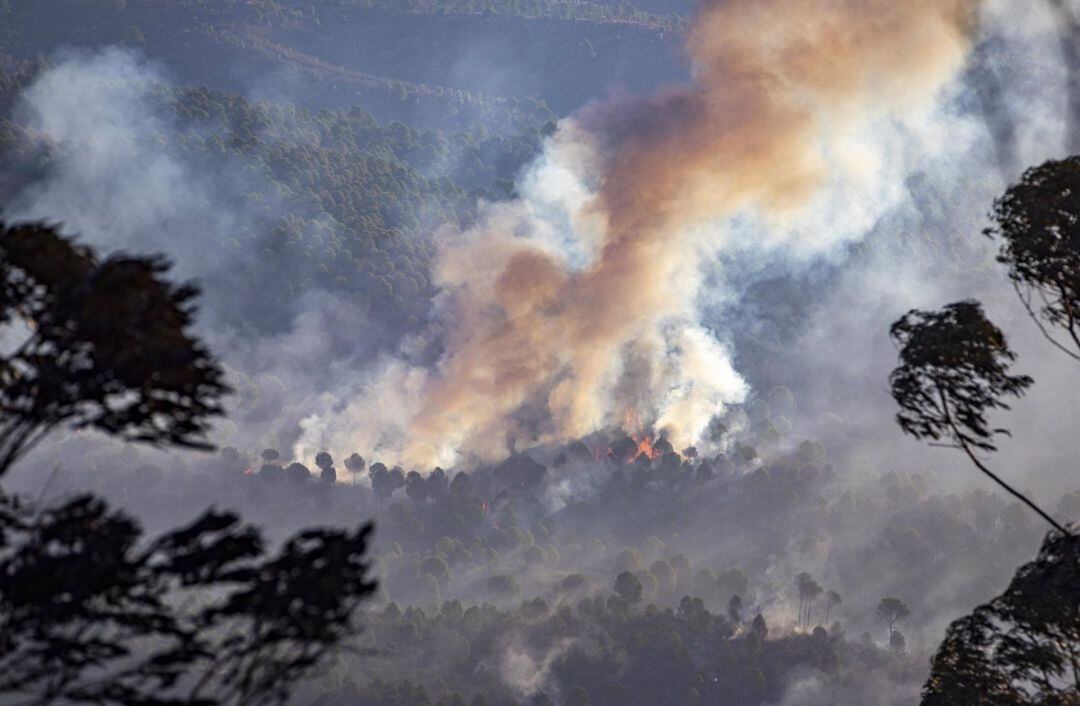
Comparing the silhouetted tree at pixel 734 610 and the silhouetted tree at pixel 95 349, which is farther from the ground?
the silhouetted tree at pixel 734 610

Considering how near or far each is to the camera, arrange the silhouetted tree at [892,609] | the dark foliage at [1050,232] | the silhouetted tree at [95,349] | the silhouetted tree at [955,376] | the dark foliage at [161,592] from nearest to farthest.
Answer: the dark foliage at [161,592]
the silhouetted tree at [95,349]
the silhouetted tree at [955,376]
the dark foliage at [1050,232]
the silhouetted tree at [892,609]

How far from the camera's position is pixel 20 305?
20.8m

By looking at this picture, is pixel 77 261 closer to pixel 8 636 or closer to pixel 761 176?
pixel 8 636

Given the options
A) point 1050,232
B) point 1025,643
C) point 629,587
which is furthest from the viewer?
point 629,587

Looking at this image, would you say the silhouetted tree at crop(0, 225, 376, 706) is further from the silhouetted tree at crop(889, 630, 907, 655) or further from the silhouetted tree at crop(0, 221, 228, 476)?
the silhouetted tree at crop(889, 630, 907, 655)

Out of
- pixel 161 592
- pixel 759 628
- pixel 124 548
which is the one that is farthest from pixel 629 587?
pixel 124 548

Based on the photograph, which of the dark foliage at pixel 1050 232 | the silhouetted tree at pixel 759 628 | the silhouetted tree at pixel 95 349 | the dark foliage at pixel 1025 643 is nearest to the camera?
the silhouetted tree at pixel 95 349

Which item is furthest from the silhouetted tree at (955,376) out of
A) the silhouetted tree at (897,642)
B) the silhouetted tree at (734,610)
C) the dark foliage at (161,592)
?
the silhouetted tree at (897,642)

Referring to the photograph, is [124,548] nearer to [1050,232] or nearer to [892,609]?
[1050,232]

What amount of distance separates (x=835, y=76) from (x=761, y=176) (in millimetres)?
23098

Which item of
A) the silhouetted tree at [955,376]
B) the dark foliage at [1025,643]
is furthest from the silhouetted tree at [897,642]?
the silhouetted tree at [955,376]

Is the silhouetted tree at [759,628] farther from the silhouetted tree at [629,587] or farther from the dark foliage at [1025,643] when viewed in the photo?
the dark foliage at [1025,643]

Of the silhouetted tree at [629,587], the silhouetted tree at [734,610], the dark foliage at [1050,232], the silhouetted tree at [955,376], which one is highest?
the silhouetted tree at [629,587]

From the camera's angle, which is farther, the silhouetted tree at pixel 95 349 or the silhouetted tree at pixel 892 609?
the silhouetted tree at pixel 892 609
